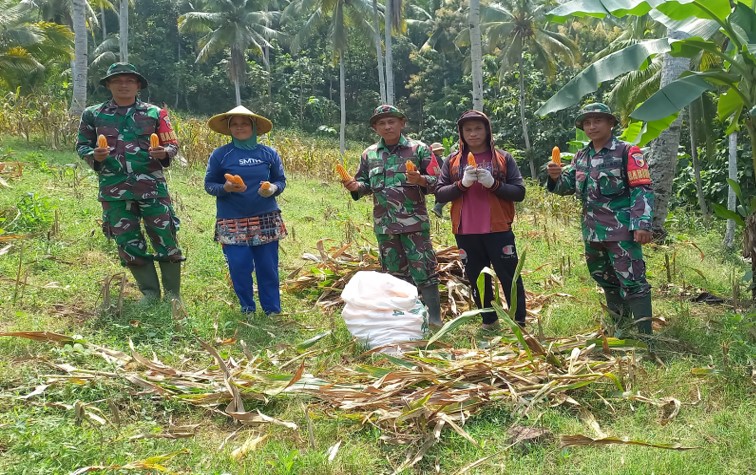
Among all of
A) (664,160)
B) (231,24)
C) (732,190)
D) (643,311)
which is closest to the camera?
(643,311)

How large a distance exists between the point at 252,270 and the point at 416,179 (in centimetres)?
144

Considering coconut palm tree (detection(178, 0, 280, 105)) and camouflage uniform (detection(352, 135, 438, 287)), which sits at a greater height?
coconut palm tree (detection(178, 0, 280, 105))

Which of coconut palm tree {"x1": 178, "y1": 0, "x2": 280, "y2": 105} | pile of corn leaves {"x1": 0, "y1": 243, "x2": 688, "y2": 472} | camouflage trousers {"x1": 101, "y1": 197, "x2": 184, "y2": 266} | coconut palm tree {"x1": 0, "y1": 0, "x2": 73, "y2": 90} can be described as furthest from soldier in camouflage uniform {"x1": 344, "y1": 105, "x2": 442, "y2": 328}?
coconut palm tree {"x1": 178, "y1": 0, "x2": 280, "y2": 105}

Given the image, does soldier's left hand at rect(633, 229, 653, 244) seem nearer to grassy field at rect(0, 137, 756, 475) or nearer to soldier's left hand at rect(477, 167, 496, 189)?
grassy field at rect(0, 137, 756, 475)

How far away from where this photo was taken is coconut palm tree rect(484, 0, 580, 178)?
22.3 metres

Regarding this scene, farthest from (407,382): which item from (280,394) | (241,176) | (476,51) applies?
(476,51)

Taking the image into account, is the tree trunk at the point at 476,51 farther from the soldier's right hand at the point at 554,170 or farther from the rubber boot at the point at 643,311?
the rubber boot at the point at 643,311

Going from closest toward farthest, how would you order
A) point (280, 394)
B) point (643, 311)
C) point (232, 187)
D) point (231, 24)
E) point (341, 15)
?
point (280, 394) → point (643, 311) → point (232, 187) → point (341, 15) → point (231, 24)

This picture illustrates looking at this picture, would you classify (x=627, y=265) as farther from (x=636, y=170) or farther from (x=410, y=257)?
(x=410, y=257)

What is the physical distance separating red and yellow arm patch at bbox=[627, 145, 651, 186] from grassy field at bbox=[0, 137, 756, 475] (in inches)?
39.8

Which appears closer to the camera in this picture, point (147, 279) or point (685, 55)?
point (685, 55)

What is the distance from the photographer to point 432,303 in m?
4.41

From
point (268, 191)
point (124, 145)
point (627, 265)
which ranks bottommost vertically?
point (627, 265)

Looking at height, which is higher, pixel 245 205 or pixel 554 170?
pixel 554 170
